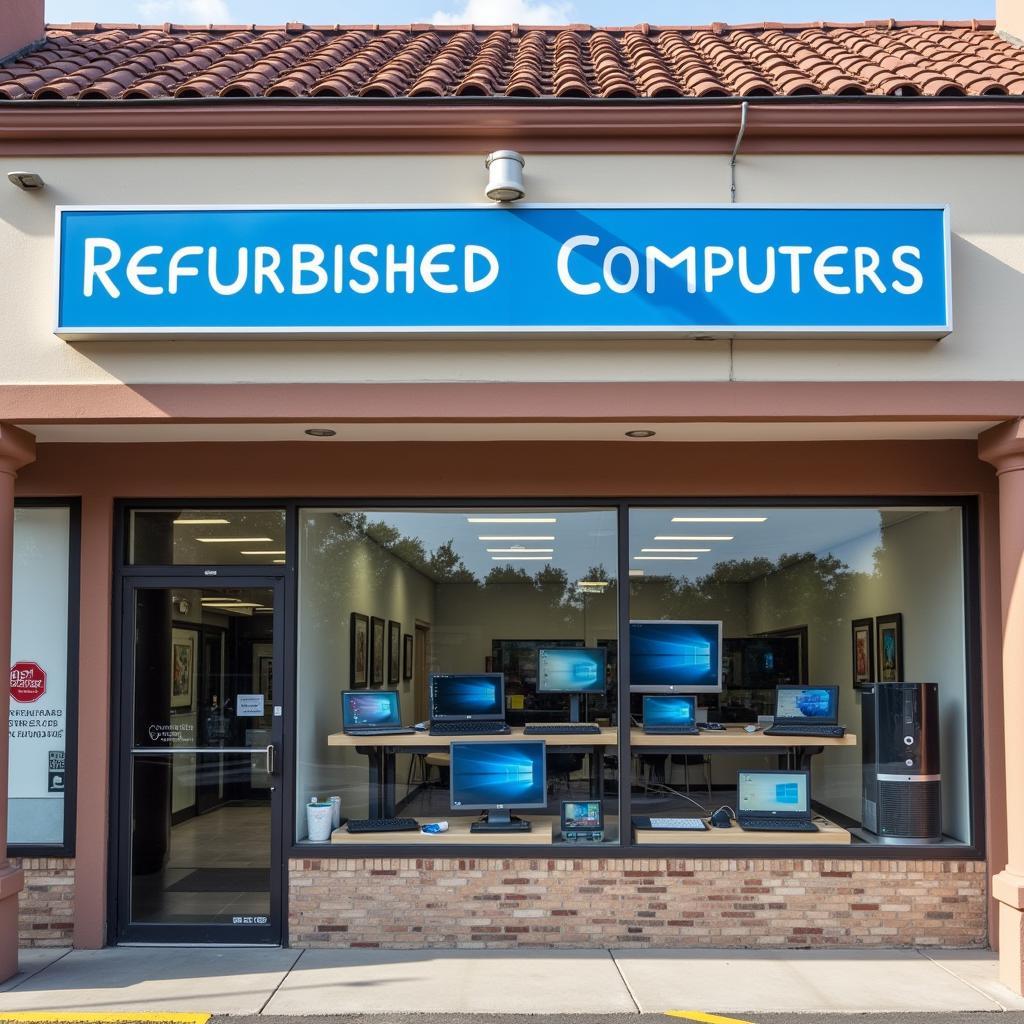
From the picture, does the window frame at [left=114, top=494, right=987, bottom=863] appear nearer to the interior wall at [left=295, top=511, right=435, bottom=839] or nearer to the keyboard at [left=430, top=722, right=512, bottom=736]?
the interior wall at [left=295, top=511, right=435, bottom=839]

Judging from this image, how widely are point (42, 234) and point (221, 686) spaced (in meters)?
3.25

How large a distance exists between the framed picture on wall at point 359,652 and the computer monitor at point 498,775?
0.84m

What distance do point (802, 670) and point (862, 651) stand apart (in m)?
0.48

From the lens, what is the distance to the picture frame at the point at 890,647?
8.55 metres

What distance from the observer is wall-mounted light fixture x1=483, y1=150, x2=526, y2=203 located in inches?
279

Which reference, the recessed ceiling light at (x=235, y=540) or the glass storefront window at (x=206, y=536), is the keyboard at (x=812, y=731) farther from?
the recessed ceiling light at (x=235, y=540)

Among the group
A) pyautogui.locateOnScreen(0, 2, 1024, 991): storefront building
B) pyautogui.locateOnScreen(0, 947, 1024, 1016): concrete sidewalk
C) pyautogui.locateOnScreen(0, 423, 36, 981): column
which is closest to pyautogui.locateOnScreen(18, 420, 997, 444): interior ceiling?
pyautogui.locateOnScreen(0, 2, 1024, 991): storefront building

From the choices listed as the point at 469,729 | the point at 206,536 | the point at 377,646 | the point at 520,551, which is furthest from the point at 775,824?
the point at 206,536

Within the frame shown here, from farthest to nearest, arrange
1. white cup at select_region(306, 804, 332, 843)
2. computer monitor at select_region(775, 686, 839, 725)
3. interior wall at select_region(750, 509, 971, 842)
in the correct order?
computer monitor at select_region(775, 686, 839, 725) → interior wall at select_region(750, 509, 971, 842) → white cup at select_region(306, 804, 332, 843)

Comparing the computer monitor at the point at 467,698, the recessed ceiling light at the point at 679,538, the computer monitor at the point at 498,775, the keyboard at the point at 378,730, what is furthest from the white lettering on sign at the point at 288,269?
the computer monitor at the point at 498,775

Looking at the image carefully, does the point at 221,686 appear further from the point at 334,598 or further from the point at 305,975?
the point at 305,975

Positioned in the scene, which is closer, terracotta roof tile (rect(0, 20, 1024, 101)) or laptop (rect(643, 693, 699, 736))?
terracotta roof tile (rect(0, 20, 1024, 101))

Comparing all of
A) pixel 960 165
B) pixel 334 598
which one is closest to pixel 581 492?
pixel 334 598

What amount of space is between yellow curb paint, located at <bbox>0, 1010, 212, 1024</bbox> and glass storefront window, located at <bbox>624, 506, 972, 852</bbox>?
319 cm
